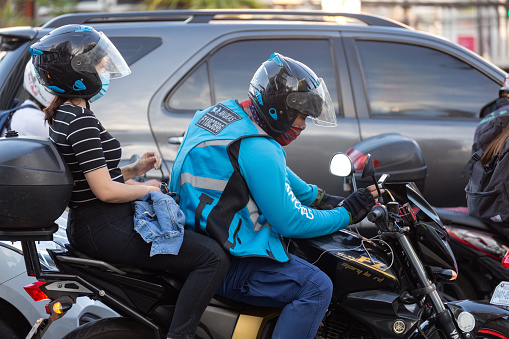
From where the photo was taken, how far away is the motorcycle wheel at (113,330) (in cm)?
271

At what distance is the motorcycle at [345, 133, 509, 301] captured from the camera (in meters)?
4.11

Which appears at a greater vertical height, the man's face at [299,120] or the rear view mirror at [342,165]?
the man's face at [299,120]

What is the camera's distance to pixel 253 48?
205 inches

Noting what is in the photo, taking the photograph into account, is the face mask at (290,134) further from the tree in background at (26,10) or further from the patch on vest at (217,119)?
the tree in background at (26,10)

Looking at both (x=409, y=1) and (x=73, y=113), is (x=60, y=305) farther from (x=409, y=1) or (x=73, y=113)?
(x=409, y=1)

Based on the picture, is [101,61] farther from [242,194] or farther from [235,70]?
[235,70]

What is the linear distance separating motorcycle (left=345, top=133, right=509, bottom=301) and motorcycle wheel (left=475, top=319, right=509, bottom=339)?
0.98m

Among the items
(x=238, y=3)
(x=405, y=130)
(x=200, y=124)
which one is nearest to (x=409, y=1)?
(x=238, y=3)

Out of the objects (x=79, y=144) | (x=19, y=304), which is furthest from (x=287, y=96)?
(x=19, y=304)

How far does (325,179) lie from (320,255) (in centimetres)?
216

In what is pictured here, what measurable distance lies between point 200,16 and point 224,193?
2.84 m

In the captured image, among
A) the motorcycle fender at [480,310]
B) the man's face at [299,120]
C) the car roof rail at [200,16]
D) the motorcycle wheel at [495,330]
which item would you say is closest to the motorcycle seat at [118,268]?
the man's face at [299,120]

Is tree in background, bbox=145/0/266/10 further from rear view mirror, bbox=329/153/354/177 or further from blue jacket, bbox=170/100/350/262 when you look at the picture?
blue jacket, bbox=170/100/350/262

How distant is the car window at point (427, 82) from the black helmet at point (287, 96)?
2.52m
